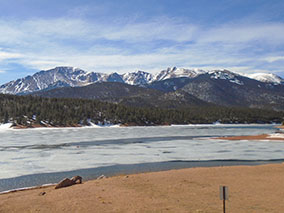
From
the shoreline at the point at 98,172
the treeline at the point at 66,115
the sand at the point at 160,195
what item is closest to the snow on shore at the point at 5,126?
the treeline at the point at 66,115

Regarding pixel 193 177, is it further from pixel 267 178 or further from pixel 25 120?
pixel 25 120

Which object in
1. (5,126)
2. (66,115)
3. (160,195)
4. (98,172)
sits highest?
(66,115)


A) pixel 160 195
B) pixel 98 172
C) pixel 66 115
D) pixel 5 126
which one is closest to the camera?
pixel 160 195

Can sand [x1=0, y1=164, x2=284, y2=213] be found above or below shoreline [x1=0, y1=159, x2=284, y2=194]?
above

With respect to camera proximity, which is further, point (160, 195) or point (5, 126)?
point (5, 126)

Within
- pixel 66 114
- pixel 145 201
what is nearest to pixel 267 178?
pixel 145 201

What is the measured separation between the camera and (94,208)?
1684 cm

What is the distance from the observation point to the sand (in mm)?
16906

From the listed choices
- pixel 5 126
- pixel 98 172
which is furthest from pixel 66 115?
pixel 98 172

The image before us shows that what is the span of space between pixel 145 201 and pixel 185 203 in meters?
2.39

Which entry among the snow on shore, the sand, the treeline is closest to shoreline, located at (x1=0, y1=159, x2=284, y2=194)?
the sand

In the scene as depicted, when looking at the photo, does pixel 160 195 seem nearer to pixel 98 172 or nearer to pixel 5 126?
pixel 98 172

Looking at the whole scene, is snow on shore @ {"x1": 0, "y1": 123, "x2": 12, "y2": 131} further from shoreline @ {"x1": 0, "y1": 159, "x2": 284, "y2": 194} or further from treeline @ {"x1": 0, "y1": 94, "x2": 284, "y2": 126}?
shoreline @ {"x1": 0, "y1": 159, "x2": 284, "y2": 194}

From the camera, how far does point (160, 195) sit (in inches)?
784
